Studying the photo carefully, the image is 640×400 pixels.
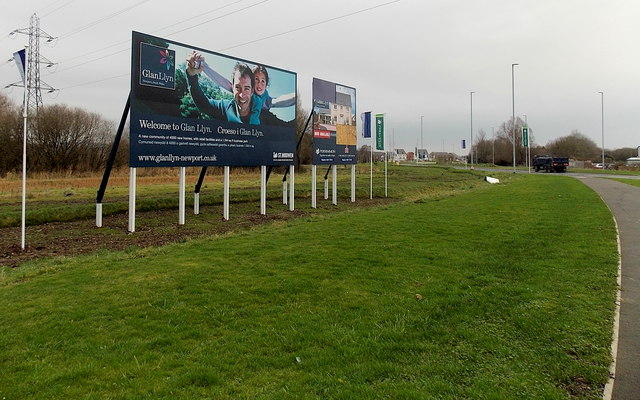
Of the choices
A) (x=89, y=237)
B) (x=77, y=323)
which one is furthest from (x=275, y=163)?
(x=77, y=323)

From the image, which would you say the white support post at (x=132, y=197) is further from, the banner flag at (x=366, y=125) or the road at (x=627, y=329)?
the banner flag at (x=366, y=125)

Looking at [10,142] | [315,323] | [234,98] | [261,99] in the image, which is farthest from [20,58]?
[10,142]

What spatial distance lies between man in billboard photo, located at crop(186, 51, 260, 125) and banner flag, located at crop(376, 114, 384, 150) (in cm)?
1078

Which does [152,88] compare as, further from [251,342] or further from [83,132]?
[83,132]

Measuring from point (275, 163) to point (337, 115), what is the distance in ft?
17.4

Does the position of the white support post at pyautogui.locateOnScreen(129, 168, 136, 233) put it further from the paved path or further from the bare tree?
the bare tree

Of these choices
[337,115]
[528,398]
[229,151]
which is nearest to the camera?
[528,398]

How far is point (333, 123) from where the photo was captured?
70.3 feet

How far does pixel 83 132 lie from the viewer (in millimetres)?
45812

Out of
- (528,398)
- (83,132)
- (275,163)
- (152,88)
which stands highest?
(83,132)

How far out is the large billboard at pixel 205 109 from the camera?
42.0ft

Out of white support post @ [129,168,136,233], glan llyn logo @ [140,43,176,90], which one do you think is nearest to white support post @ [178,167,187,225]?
white support post @ [129,168,136,233]

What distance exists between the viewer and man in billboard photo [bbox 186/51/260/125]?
14.3 m

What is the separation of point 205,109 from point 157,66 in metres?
2.14
